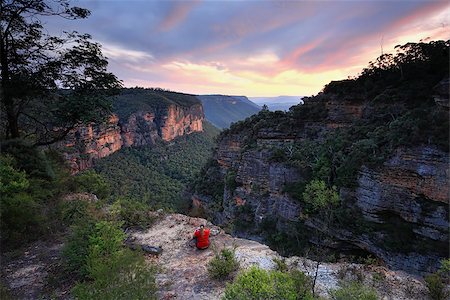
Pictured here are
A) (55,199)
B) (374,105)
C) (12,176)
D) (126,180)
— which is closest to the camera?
(12,176)

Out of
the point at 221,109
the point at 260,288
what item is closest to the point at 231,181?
the point at 260,288

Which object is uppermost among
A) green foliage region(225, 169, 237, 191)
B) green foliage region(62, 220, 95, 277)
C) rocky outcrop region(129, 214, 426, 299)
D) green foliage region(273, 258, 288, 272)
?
green foliage region(62, 220, 95, 277)

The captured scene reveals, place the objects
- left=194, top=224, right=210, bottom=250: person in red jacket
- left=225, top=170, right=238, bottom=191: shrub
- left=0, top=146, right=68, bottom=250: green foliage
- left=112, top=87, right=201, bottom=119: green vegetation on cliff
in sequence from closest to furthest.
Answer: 1. left=0, top=146, right=68, bottom=250: green foliage
2. left=194, top=224, right=210, bottom=250: person in red jacket
3. left=225, top=170, right=238, bottom=191: shrub
4. left=112, top=87, right=201, bottom=119: green vegetation on cliff

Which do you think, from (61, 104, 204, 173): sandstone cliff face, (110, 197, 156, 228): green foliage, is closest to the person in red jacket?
(110, 197, 156, 228): green foliage

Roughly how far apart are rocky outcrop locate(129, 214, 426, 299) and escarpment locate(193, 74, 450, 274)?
6.48 feet

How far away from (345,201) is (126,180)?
41.4m

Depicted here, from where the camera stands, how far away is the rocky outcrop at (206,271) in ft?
21.1

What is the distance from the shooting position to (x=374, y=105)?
25062 millimetres

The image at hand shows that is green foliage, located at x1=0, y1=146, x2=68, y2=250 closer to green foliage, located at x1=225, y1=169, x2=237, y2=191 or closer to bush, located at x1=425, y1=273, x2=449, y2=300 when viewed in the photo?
bush, located at x1=425, y1=273, x2=449, y2=300

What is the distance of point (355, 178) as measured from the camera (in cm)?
1866

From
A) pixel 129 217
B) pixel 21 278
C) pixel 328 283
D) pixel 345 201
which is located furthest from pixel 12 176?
pixel 345 201

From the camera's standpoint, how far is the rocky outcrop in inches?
253

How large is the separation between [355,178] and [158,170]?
4935 cm

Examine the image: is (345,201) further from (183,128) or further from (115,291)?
(183,128)
